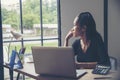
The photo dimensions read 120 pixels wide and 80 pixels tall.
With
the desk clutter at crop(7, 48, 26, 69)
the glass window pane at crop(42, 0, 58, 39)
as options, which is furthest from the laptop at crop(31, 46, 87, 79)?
the glass window pane at crop(42, 0, 58, 39)

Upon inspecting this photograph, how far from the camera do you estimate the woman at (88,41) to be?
1972 millimetres

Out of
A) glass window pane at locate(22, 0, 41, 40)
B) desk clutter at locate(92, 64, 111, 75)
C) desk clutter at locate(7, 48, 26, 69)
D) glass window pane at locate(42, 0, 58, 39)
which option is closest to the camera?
desk clutter at locate(92, 64, 111, 75)

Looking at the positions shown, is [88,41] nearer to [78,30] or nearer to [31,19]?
[78,30]

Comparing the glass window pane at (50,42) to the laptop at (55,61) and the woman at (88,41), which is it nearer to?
the woman at (88,41)

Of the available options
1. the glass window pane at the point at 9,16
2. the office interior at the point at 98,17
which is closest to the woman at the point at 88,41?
the office interior at the point at 98,17

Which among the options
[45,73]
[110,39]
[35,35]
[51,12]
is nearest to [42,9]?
[51,12]

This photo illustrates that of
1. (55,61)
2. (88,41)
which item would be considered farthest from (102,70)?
(88,41)

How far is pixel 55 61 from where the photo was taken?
4.41 ft

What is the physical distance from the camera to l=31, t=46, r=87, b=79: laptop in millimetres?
1313

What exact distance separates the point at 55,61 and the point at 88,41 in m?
0.85

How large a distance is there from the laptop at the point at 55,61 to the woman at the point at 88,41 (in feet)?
1.89

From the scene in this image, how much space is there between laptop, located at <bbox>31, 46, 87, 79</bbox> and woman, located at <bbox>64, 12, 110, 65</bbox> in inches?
22.7

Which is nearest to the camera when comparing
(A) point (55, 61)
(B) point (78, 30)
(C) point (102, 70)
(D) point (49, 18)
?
(A) point (55, 61)

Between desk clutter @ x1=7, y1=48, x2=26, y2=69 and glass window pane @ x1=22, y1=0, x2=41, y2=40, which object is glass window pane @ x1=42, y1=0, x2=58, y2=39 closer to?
glass window pane @ x1=22, y1=0, x2=41, y2=40
